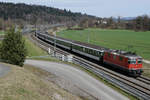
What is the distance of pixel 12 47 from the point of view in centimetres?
2502

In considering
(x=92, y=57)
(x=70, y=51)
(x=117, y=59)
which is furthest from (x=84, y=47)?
(x=117, y=59)

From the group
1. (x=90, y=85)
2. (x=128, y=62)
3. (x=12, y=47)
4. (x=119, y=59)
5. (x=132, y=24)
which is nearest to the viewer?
(x=90, y=85)

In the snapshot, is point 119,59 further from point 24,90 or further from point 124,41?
point 124,41

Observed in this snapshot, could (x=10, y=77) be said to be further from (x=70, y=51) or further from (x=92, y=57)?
(x=70, y=51)

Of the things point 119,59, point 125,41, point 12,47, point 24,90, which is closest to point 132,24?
point 125,41

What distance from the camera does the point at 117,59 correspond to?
32062mm

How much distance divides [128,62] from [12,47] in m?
15.9

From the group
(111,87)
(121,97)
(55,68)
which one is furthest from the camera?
(55,68)

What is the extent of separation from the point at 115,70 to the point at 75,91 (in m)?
15.7

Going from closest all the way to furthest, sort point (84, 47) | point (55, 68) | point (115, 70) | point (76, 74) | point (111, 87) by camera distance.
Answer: point (111, 87) → point (76, 74) → point (55, 68) → point (115, 70) → point (84, 47)

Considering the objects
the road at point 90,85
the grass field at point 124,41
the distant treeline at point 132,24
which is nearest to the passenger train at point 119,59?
the grass field at point 124,41

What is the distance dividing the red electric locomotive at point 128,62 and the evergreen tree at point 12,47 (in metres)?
14.5

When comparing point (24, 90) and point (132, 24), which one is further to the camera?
point (132, 24)

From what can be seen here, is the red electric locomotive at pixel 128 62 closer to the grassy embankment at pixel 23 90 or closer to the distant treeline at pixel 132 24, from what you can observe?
the grassy embankment at pixel 23 90
